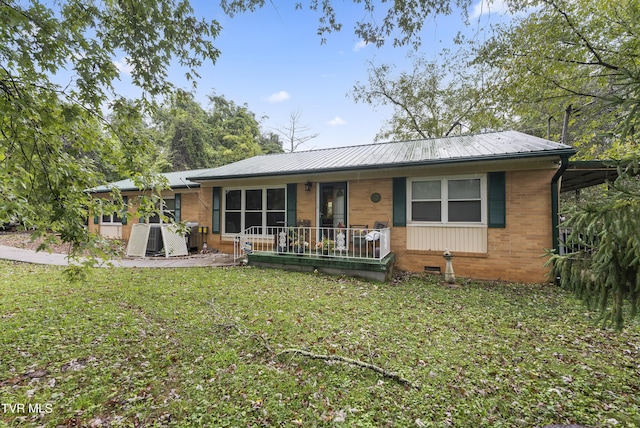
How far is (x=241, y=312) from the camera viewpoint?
14.9ft

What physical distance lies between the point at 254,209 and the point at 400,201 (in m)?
5.28

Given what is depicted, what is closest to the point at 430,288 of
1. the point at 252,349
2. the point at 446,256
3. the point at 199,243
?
the point at 446,256

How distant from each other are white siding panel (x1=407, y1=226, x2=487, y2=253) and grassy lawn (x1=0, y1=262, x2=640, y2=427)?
1760 millimetres

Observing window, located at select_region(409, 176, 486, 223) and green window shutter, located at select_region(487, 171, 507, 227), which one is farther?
window, located at select_region(409, 176, 486, 223)

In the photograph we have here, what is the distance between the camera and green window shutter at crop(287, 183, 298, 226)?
9.16 metres

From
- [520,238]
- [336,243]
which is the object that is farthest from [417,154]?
[336,243]

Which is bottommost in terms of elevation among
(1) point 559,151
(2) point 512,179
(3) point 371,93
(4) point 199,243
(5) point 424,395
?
(5) point 424,395

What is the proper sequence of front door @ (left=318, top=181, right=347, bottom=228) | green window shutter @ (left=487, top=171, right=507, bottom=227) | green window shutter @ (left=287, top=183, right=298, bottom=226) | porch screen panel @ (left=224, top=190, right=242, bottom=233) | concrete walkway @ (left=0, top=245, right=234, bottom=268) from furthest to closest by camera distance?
1. porch screen panel @ (left=224, top=190, right=242, bottom=233)
2. green window shutter @ (left=287, top=183, right=298, bottom=226)
3. front door @ (left=318, top=181, right=347, bottom=228)
4. concrete walkway @ (left=0, top=245, right=234, bottom=268)
5. green window shutter @ (left=487, top=171, right=507, bottom=227)

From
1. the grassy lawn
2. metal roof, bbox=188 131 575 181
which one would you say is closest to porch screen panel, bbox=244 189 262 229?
metal roof, bbox=188 131 575 181

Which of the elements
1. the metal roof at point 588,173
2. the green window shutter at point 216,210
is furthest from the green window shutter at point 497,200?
the green window shutter at point 216,210

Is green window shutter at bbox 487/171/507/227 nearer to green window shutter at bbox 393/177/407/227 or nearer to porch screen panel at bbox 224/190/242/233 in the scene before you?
green window shutter at bbox 393/177/407/227

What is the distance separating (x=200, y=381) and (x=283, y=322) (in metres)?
1.58

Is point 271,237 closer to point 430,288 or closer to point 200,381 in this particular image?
point 430,288
